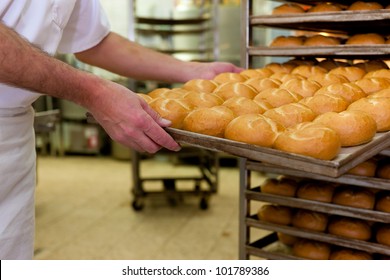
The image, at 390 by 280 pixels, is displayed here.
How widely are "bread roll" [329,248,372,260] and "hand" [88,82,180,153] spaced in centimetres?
81

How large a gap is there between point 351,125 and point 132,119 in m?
0.50

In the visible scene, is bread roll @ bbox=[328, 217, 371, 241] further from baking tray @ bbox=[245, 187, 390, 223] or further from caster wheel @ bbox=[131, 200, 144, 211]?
caster wheel @ bbox=[131, 200, 144, 211]

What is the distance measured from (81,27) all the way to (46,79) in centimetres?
61

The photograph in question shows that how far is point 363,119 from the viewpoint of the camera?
1.04 metres

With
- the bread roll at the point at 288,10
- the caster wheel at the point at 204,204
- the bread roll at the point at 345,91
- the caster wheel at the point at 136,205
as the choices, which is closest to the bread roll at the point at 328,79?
the bread roll at the point at 345,91

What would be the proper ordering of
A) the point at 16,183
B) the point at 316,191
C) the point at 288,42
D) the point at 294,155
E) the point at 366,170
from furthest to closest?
the point at 288,42, the point at 316,191, the point at 366,170, the point at 16,183, the point at 294,155

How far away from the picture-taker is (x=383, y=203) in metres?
1.53

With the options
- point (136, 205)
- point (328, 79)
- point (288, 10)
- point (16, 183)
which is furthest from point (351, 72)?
point (136, 205)

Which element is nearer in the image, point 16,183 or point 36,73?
point 36,73

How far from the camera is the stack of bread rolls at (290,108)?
1.00 metres

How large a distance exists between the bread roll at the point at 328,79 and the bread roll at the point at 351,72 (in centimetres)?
5

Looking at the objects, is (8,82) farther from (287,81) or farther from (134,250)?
(134,250)

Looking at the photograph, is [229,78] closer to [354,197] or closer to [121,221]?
[354,197]

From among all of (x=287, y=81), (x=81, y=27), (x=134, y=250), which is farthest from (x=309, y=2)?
(x=134, y=250)
